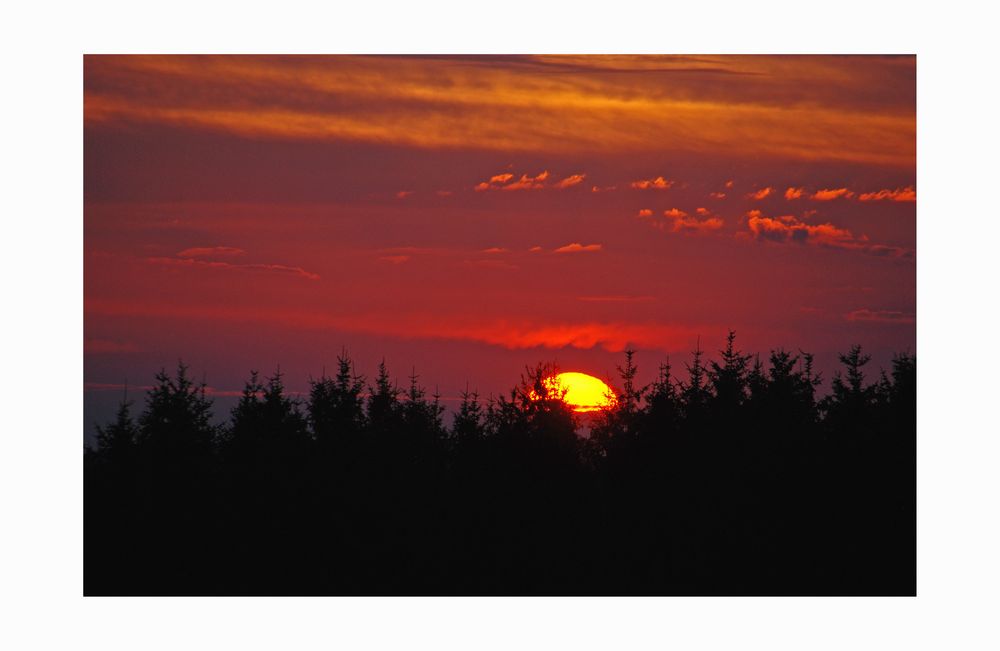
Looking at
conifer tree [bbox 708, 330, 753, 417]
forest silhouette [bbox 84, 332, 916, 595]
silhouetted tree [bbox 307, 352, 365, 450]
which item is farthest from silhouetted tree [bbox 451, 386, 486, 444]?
conifer tree [bbox 708, 330, 753, 417]

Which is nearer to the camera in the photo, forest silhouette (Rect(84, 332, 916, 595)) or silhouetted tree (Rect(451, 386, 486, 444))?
forest silhouette (Rect(84, 332, 916, 595))

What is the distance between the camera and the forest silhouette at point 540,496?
23953 millimetres

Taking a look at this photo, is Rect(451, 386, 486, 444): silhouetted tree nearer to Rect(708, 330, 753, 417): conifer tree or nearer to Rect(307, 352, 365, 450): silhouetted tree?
Rect(307, 352, 365, 450): silhouetted tree

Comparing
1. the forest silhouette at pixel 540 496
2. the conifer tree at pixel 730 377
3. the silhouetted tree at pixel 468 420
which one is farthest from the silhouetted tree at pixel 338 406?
the conifer tree at pixel 730 377

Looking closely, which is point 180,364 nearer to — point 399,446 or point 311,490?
point 311,490

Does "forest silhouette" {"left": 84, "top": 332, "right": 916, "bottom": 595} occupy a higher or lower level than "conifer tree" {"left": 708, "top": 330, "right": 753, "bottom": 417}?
lower

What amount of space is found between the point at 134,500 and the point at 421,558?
20.1 ft

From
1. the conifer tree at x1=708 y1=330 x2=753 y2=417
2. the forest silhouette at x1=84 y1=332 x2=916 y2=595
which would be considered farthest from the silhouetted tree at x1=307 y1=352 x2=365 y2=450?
the conifer tree at x1=708 y1=330 x2=753 y2=417

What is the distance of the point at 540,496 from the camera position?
27312mm

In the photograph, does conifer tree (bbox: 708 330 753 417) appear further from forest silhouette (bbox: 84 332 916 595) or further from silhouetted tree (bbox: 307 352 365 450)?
silhouetted tree (bbox: 307 352 365 450)

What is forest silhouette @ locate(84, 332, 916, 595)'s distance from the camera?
23953 mm

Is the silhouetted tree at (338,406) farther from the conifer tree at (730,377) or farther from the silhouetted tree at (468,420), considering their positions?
the conifer tree at (730,377)

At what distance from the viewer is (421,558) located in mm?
25422
